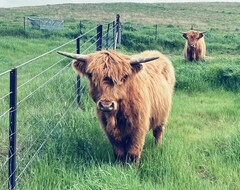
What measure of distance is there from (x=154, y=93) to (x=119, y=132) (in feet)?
3.00

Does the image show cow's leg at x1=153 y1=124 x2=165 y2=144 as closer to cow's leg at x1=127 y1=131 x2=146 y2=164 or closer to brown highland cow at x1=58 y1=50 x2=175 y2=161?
brown highland cow at x1=58 y1=50 x2=175 y2=161

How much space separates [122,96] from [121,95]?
0.04m

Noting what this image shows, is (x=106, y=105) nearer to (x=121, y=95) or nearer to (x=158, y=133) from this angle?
(x=121, y=95)

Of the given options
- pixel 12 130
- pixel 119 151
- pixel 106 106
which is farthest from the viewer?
pixel 119 151

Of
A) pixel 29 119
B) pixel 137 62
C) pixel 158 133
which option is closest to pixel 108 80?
pixel 137 62

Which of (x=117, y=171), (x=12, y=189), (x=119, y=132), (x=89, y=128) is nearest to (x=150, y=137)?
(x=89, y=128)

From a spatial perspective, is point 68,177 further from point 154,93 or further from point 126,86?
point 154,93

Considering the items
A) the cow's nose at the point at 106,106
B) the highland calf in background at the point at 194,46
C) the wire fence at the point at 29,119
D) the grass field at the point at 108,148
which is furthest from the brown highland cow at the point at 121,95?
the highland calf in background at the point at 194,46

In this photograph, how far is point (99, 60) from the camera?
202 inches

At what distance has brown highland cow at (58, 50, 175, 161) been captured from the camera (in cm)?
502

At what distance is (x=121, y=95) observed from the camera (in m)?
5.13

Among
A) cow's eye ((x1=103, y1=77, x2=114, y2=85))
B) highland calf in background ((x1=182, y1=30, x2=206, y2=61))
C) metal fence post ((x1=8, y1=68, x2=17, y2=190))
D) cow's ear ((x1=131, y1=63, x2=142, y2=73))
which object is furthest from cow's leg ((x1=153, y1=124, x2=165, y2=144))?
highland calf in background ((x1=182, y1=30, x2=206, y2=61))

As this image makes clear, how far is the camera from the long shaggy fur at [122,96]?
504 cm

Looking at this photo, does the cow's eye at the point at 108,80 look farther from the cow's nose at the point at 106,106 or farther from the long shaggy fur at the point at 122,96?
the cow's nose at the point at 106,106
